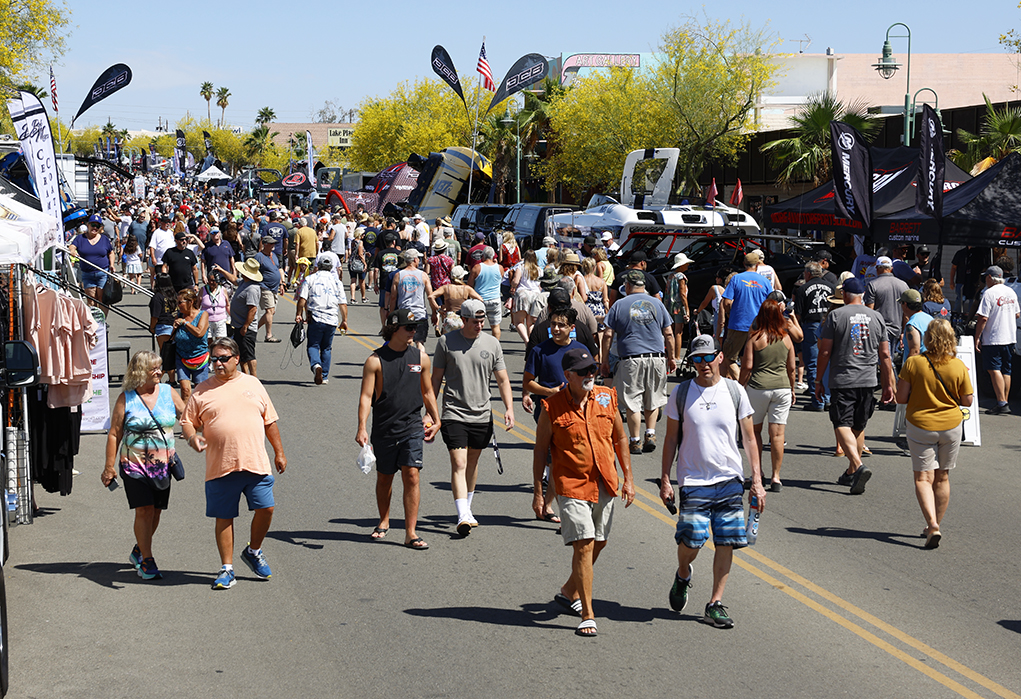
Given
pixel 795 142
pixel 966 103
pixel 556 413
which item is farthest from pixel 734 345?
pixel 966 103

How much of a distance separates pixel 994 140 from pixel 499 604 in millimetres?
23891

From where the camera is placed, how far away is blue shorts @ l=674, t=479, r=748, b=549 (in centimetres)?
664

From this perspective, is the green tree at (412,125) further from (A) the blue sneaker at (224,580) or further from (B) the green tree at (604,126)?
(A) the blue sneaker at (224,580)

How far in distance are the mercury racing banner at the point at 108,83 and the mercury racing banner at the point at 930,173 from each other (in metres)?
17.1

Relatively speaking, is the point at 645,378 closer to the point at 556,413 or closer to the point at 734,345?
the point at 734,345

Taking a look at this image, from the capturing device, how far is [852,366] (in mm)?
10539

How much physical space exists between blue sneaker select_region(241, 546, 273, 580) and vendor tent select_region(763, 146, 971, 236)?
573 inches

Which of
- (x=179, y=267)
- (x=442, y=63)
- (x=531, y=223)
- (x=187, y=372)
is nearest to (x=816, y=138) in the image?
(x=531, y=223)

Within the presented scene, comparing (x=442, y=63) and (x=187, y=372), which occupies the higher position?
(x=442, y=63)

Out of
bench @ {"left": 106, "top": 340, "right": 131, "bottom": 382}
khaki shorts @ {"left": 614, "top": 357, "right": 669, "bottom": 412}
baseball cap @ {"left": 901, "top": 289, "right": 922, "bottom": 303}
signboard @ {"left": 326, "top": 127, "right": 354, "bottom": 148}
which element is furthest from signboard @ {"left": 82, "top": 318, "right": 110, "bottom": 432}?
signboard @ {"left": 326, "top": 127, "right": 354, "bottom": 148}

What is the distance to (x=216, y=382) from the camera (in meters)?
7.38

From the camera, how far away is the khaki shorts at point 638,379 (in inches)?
450

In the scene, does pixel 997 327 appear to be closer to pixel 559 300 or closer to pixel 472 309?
pixel 559 300

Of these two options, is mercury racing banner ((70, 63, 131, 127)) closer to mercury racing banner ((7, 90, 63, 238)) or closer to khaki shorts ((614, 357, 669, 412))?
mercury racing banner ((7, 90, 63, 238))
